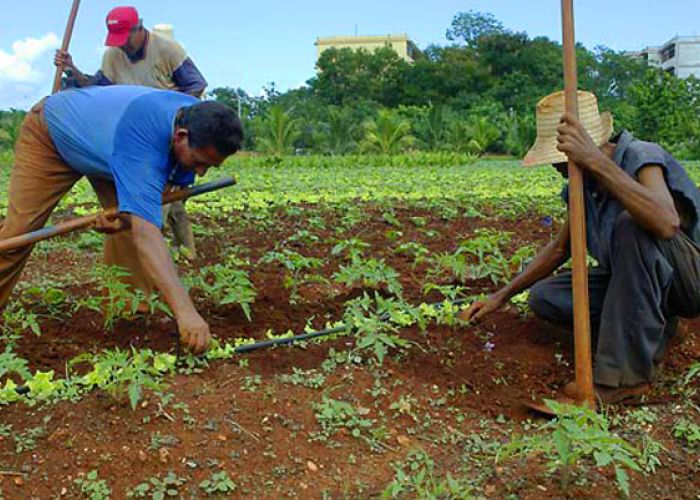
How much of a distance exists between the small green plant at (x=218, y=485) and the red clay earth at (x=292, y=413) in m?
0.03

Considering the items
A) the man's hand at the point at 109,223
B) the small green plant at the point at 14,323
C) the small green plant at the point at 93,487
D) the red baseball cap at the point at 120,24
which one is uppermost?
the red baseball cap at the point at 120,24

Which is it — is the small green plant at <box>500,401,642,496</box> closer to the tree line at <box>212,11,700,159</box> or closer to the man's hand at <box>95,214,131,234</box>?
the man's hand at <box>95,214,131,234</box>

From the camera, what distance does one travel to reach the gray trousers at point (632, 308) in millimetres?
3262

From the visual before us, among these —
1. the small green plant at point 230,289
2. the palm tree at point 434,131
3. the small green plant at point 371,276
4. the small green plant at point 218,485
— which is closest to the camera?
the small green plant at point 218,485

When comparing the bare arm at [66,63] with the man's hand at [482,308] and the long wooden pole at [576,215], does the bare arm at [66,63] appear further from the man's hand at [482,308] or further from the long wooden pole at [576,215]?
the long wooden pole at [576,215]

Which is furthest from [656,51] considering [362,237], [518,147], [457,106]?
[362,237]

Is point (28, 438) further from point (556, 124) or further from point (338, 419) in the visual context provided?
point (556, 124)

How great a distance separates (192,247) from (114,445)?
136 inches

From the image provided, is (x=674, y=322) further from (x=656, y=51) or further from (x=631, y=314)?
(x=656, y=51)

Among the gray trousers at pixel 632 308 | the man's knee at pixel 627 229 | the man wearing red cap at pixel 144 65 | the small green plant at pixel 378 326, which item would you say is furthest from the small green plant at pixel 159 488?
the man wearing red cap at pixel 144 65

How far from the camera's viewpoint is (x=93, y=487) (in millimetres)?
2568

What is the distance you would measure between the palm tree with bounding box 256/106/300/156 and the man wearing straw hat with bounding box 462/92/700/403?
74.3ft

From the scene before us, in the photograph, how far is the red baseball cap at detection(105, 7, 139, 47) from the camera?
5.27 metres

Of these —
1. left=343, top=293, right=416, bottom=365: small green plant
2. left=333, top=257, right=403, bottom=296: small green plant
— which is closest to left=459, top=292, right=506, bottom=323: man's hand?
left=343, top=293, right=416, bottom=365: small green plant
